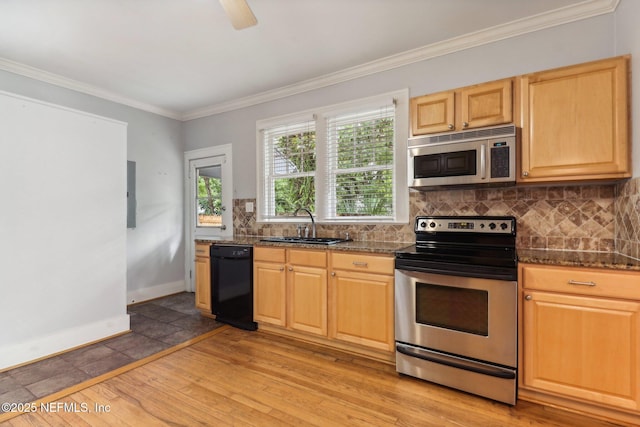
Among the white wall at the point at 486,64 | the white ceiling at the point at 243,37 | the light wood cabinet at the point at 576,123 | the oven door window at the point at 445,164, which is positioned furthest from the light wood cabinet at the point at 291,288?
the white ceiling at the point at 243,37

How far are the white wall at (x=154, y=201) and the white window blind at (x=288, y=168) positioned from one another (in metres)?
1.64

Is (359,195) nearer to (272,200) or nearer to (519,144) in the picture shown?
(272,200)

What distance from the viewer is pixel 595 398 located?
68.4 inches

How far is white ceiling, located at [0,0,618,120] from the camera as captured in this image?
2277 millimetres

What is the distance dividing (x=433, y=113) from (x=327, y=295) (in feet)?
5.73

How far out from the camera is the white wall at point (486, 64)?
7.35 ft

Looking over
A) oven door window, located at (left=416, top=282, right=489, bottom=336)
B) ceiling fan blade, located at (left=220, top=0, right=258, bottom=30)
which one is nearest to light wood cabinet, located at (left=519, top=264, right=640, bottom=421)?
oven door window, located at (left=416, top=282, right=489, bottom=336)

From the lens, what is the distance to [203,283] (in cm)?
351

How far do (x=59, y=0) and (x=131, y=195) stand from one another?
2.37 meters

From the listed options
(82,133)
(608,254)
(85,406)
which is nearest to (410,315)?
(608,254)

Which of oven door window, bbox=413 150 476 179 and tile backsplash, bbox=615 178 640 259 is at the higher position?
oven door window, bbox=413 150 476 179

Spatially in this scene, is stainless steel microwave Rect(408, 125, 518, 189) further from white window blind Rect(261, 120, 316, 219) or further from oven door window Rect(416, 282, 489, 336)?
white window blind Rect(261, 120, 316, 219)

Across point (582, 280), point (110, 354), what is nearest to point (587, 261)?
point (582, 280)

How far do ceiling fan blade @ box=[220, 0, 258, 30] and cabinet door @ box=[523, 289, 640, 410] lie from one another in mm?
2323
